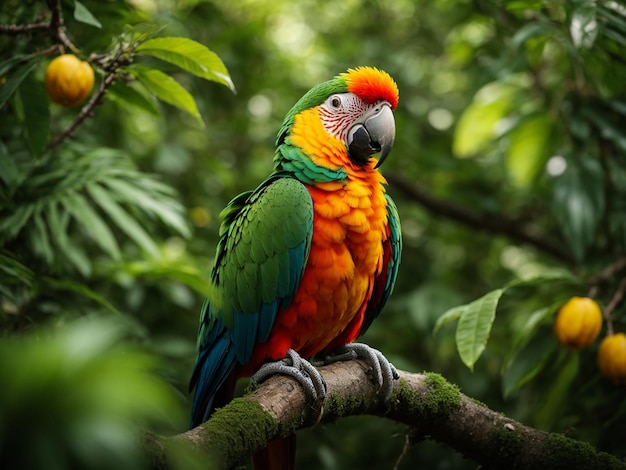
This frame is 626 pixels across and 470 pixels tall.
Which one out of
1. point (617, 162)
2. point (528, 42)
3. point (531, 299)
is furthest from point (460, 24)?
point (531, 299)

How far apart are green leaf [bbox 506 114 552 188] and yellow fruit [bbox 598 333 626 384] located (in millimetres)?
1227

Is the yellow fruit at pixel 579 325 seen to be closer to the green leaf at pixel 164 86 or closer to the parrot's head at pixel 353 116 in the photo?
the parrot's head at pixel 353 116

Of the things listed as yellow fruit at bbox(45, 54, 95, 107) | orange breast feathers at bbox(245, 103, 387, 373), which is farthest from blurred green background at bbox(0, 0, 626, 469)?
orange breast feathers at bbox(245, 103, 387, 373)

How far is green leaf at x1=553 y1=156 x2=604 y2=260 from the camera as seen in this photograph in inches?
106

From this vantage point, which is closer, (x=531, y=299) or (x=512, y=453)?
(x=512, y=453)

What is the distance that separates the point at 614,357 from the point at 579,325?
0.19 metres

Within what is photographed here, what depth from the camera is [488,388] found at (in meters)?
3.54

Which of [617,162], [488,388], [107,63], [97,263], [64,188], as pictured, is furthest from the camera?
[488,388]

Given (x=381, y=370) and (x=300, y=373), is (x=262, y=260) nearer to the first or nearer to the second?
(x=300, y=373)

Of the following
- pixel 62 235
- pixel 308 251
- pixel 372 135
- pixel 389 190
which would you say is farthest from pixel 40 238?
pixel 389 190

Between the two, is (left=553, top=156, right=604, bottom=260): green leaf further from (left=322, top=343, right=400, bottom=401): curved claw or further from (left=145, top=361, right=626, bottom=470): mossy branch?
(left=322, top=343, right=400, bottom=401): curved claw

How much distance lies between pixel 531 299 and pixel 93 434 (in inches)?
102

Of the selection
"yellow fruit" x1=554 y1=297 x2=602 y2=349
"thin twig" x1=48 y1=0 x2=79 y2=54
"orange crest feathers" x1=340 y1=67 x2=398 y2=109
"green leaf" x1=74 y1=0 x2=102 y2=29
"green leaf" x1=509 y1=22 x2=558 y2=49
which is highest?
"green leaf" x1=509 y1=22 x2=558 y2=49

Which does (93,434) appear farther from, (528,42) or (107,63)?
(528,42)
